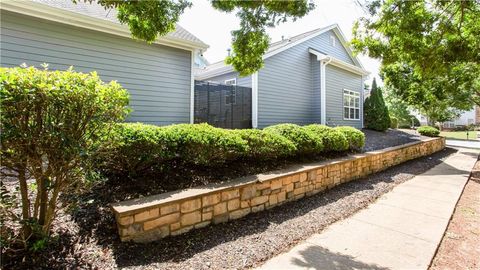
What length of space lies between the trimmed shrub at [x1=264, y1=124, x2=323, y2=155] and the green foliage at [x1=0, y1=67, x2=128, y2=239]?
398cm

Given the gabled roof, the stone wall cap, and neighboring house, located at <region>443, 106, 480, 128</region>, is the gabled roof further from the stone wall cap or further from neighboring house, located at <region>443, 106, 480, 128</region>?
neighboring house, located at <region>443, 106, 480, 128</region>

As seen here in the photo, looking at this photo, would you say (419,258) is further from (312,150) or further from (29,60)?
(29,60)

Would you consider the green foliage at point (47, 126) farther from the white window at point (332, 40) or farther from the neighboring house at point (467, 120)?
the neighboring house at point (467, 120)

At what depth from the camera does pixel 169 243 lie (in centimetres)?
314

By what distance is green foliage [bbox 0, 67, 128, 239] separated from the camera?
2285mm

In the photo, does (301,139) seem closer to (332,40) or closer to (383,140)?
(383,140)

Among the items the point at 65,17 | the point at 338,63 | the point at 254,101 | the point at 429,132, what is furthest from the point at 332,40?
the point at 65,17

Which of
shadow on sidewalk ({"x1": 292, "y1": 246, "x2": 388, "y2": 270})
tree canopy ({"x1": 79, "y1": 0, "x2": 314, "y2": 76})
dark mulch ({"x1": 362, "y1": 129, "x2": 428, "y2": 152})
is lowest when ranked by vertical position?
shadow on sidewalk ({"x1": 292, "y1": 246, "x2": 388, "y2": 270})

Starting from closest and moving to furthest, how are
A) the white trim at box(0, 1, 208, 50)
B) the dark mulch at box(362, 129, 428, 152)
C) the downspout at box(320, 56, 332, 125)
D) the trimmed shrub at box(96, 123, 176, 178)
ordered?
the trimmed shrub at box(96, 123, 176, 178) → the white trim at box(0, 1, 208, 50) → the dark mulch at box(362, 129, 428, 152) → the downspout at box(320, 56, 332, 125)

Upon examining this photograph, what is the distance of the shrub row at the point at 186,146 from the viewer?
141 inches

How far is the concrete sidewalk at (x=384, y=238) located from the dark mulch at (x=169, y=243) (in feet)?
0.80

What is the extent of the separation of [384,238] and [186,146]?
124 inches

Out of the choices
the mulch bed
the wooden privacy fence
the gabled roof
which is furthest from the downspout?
the mulch bed

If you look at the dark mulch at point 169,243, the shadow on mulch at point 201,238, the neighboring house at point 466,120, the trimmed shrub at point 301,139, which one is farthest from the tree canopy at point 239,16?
the neighboring house at point 466,120
